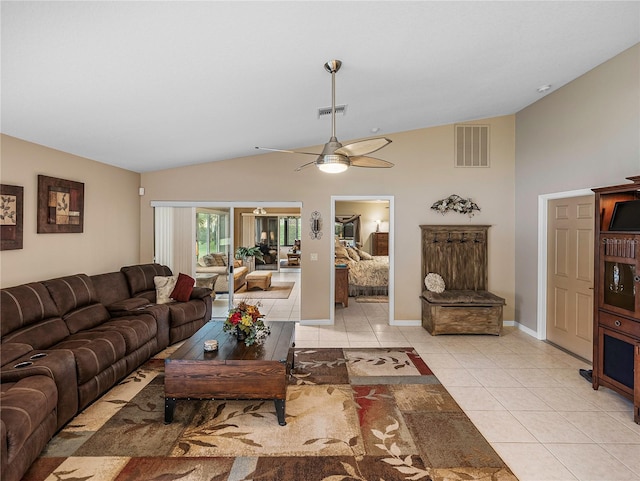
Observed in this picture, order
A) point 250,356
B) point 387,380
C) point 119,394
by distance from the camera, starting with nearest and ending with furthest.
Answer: point 250,356
point 119,394
point 387,380

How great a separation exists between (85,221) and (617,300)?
6029 mm

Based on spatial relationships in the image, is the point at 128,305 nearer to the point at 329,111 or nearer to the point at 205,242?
the point at 205,242

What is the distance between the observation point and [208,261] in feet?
19.8

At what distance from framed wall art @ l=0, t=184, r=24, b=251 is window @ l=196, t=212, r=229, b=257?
2577 mm

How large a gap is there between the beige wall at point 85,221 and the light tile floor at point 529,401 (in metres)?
3.06

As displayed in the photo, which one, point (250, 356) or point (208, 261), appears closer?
point (250, 356)

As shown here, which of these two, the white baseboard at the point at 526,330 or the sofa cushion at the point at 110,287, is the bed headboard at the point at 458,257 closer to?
the white baseboard at the point at 526,330

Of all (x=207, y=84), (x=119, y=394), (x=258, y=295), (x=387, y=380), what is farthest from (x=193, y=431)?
(x=258, y=295)

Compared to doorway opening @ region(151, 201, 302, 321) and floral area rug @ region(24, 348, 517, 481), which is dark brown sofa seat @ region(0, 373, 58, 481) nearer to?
floral area rug @ region(24, 348, 517, 481)

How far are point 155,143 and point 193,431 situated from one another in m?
3.33

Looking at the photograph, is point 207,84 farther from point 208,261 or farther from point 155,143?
Result: point 208,261

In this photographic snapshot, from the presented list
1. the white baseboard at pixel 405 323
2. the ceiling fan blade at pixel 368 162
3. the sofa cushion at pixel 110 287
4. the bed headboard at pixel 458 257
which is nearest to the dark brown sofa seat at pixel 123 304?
the sofa cushion at pixel 110 287

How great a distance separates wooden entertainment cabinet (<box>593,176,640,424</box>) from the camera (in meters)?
2.90

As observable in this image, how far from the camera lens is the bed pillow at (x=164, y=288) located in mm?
4843
